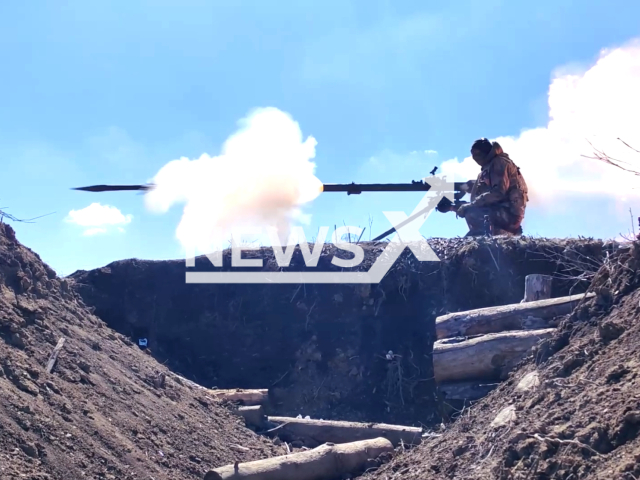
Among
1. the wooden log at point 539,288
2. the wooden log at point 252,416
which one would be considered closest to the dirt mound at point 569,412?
the wooden log at point 539,288

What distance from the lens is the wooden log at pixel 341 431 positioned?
27.7 feet

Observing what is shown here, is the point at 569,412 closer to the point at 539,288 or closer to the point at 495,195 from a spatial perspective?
the point at 539,288

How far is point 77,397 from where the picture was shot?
675 centimetres

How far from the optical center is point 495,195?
40.9 ft

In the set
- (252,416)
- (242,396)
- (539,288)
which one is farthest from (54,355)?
(539,288)

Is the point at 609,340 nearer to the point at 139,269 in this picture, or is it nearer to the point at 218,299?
the point at 218,299

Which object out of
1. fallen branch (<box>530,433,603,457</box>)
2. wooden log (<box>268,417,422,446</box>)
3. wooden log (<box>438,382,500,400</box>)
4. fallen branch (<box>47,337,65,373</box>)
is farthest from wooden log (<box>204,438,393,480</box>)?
fallen branch (<box>530,433,603,457</box>)

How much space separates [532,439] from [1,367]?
4.61 meters

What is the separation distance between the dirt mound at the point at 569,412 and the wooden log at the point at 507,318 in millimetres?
1081

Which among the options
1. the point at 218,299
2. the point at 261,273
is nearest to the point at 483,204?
the point at 261,273

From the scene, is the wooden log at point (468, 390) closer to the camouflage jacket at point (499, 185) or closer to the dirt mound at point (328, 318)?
the dirt mound at point (328, 318)

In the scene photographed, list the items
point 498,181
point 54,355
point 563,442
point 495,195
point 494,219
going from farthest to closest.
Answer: point 494,219
point 495,195
point 498,181
point 54,355
point 563,442

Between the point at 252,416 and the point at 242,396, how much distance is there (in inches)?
23.3

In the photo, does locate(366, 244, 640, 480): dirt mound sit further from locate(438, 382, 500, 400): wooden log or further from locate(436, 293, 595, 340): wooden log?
locate(436, 293, 595, 340): wooden log
